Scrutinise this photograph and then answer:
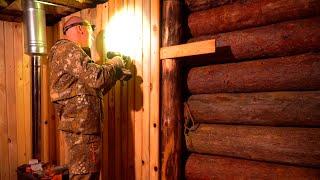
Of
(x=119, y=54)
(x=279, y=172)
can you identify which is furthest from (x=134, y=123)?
(x=279, y=172)

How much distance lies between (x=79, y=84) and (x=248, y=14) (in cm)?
174

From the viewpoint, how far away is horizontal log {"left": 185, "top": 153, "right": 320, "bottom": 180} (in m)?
2.19

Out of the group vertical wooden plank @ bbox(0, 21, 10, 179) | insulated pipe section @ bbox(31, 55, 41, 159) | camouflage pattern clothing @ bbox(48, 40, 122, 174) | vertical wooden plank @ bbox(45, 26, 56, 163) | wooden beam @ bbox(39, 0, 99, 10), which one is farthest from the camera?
vertical wooden plank @ bbox(45, 26, 56, 163)

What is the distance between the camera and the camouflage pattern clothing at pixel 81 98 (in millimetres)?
2834

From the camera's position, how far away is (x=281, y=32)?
228cm

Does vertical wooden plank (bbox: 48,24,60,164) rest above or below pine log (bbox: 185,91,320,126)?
below

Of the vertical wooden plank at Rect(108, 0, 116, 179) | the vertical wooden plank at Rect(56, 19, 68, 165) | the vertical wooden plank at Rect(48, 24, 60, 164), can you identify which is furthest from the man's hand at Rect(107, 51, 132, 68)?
the vertical wooden plank at Rect(48, 24, 60, 164)

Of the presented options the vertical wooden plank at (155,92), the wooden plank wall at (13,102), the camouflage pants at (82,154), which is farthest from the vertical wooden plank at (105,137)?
the wooden plank wall at (13,102)

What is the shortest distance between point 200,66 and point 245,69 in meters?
0.53

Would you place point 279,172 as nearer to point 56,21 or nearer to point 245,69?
point 245,69

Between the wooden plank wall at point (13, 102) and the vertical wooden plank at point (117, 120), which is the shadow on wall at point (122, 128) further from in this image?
the wooden plank wall at point (13, 102)

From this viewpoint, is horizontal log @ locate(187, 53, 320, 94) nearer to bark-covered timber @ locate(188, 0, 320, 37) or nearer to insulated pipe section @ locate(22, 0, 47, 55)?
bark-covered timber @ locate(188, 0, 320, 37)

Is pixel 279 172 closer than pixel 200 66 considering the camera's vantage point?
Yes

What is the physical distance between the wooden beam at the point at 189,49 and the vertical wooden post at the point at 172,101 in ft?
0.25
